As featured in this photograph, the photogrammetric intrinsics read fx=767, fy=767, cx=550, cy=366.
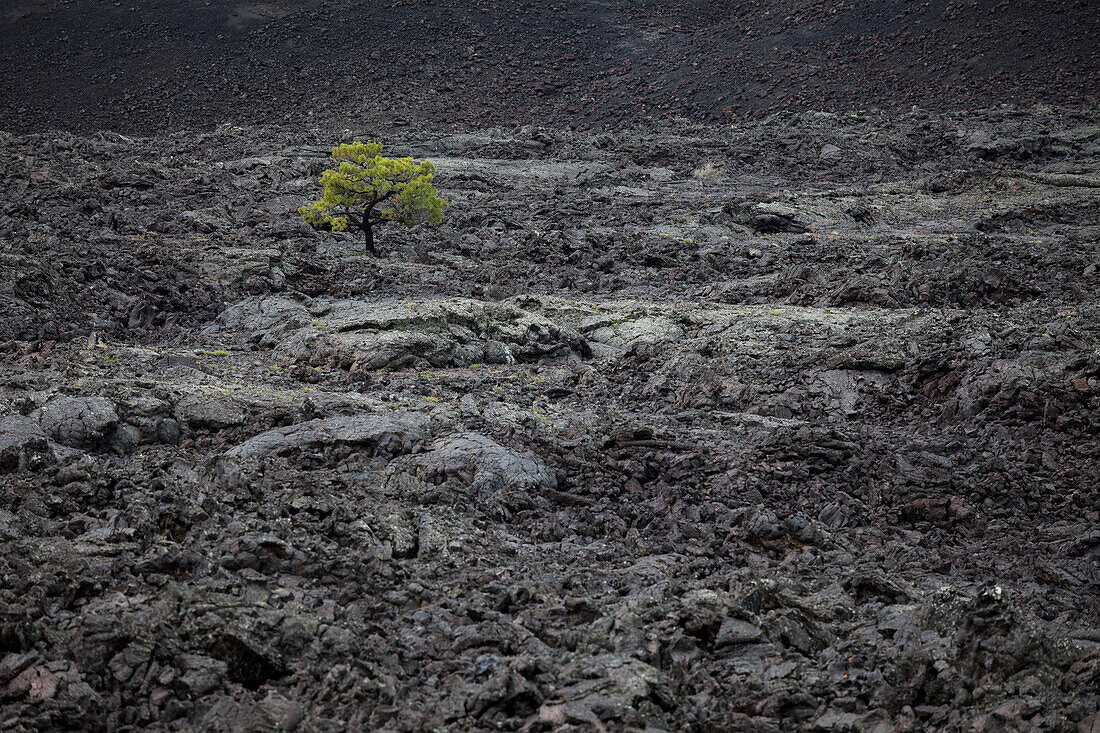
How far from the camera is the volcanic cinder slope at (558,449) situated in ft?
19.2

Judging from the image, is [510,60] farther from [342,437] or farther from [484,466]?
[484,466]

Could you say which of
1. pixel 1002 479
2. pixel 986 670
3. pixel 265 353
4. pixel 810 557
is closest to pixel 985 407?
pixel 1002 479

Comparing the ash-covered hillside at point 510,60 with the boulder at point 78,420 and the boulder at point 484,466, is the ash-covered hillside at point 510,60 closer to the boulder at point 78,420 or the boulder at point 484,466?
the boulder at point 78,420

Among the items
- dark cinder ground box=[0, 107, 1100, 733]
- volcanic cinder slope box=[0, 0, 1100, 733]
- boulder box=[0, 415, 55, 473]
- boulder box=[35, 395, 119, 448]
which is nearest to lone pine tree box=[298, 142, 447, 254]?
volcanic cinder slope box=[0, 0, 1100, 733]

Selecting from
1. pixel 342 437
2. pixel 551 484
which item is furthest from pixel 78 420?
pixel 551 484

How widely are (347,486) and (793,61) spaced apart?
48.8 meters

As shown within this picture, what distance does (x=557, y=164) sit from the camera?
33656mm

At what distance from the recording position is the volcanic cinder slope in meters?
5.84

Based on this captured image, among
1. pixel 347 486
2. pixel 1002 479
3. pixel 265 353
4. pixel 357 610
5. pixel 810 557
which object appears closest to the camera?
pixel 357 610

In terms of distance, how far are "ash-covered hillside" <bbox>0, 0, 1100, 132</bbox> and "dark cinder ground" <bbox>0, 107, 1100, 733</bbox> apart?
26.7 meters

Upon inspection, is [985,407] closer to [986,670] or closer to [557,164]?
[986,670]

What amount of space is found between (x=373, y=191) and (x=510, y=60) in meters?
35.4

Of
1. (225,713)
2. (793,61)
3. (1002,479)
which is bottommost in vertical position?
(1002,479)

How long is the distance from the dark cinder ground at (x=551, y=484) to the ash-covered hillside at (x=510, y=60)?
87.6ft
